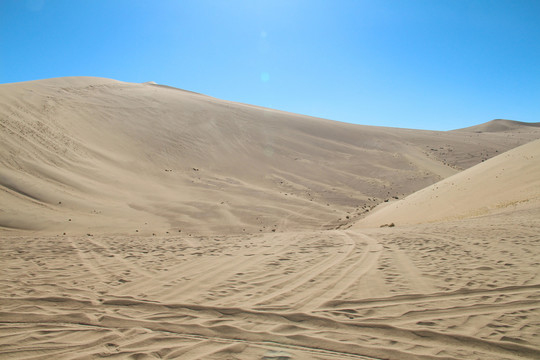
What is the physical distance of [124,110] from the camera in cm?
2930

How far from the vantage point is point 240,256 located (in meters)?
7.08

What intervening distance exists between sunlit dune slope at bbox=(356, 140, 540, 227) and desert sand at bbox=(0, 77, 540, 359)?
96mm

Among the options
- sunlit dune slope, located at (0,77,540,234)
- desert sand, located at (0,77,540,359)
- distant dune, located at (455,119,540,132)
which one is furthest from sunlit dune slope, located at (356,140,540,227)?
distant dune, located at (455,119,540,132)

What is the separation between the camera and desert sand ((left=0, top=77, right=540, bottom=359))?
11.2ft

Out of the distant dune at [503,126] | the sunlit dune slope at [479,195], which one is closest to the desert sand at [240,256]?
the sunlit dune slope at [479,195]

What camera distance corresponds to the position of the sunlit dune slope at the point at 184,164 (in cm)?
1328

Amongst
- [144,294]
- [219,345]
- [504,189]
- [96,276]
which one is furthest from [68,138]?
[504,189]

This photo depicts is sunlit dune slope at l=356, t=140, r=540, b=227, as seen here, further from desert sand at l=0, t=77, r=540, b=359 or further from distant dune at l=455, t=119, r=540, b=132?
distant dune at l=455, t=119, r=540, b=132

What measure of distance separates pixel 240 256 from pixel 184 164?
51.8ft

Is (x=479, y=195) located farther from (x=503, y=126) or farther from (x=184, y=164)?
(x=503, y=126)

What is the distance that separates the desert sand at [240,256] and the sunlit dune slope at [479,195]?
0.10 m

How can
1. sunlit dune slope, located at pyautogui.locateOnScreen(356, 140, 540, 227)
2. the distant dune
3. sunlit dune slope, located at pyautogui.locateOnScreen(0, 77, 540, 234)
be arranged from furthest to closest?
1. the distant dune
2. sunlit dune slope, located at pyautogui.locateOnScreen(0, 77, 540, 234)
3. sunlit dune slope, located at pyautogui.locateOnScreen(356, 140, 540, 227)

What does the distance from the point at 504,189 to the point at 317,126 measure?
26.5 m

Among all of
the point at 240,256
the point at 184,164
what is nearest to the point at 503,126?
the point at 184,164
